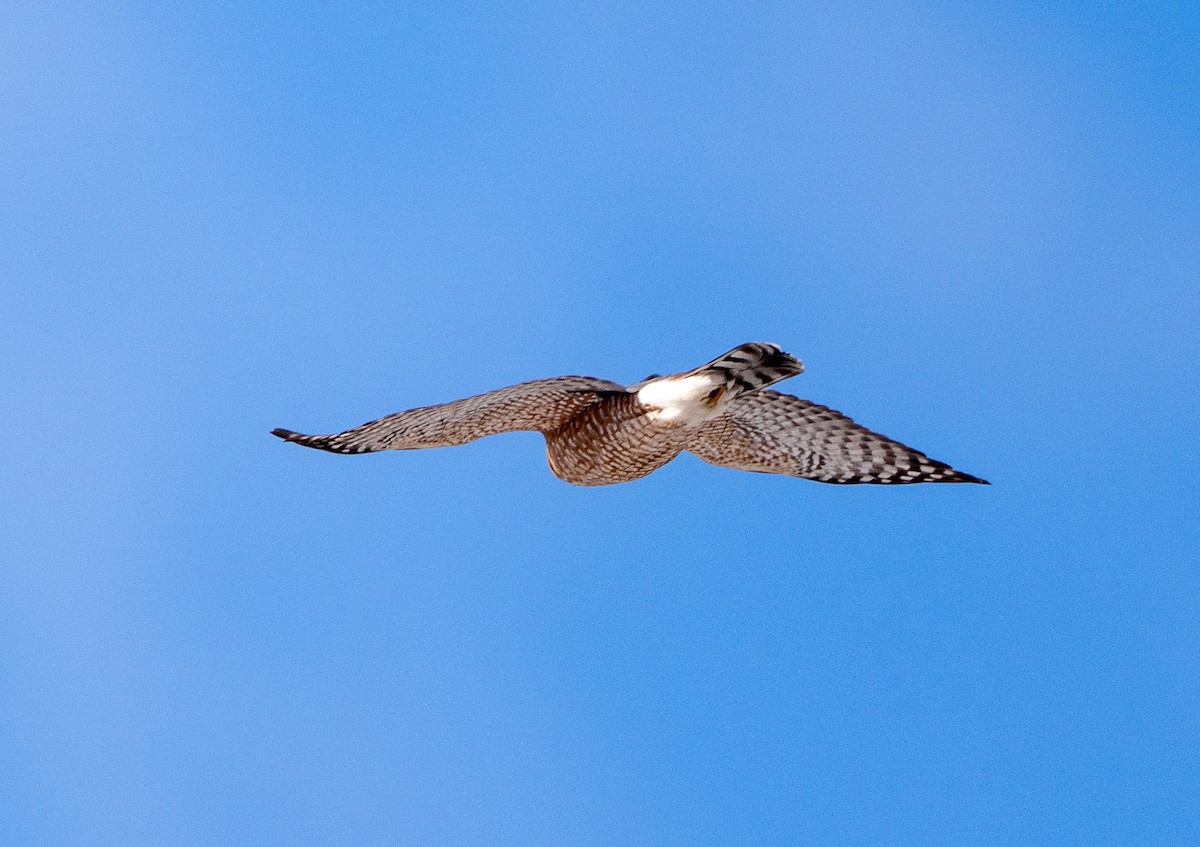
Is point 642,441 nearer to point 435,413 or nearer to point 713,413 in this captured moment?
point 713,413

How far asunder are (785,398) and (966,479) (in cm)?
188

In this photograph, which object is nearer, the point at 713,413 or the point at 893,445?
the point at 713,413

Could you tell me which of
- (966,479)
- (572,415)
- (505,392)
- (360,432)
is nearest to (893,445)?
(966,479)

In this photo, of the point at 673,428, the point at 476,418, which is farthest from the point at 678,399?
the point at 476,418

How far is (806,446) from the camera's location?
13.5 metres

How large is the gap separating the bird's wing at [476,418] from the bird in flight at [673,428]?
12mm

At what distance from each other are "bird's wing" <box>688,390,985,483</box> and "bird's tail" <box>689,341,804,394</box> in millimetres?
1570

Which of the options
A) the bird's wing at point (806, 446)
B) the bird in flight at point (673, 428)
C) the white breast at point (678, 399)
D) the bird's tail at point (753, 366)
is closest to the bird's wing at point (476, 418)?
the bird in flight at point (673, 428)

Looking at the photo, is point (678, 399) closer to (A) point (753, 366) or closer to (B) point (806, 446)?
(A) point (753, 366)

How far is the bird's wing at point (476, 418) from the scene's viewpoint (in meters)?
10.6

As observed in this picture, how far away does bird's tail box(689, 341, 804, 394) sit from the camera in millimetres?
10602

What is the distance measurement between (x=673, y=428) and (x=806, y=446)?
2122 mm

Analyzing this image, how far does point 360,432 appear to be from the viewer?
10594 mm

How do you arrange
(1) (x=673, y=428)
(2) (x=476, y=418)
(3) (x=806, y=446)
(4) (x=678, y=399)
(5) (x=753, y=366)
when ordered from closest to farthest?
(5) (x=753, y=366) → (2) (x=476, y=418) → (4) (x=678, y=399) → (1) (x=673, y=428) → (3) (x=806, y=446)
